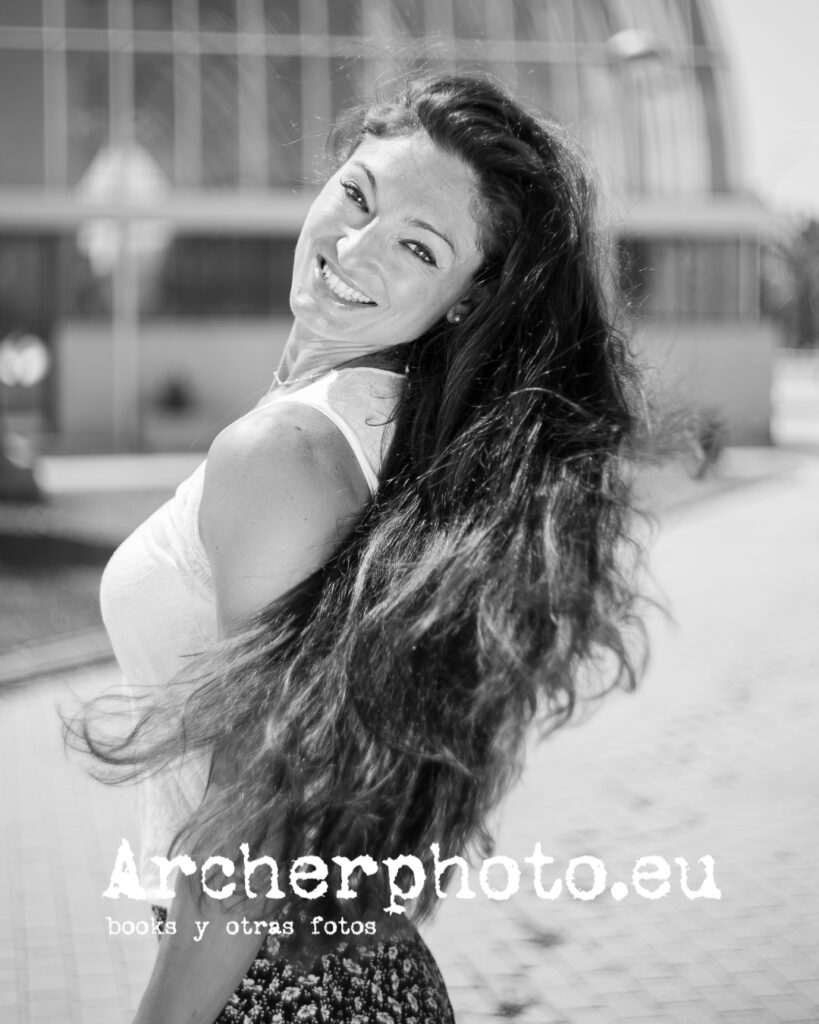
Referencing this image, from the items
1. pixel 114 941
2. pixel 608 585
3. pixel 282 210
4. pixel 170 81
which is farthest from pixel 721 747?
pixel 170 81

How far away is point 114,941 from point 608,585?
102 inches

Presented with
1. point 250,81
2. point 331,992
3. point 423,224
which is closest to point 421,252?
point 423,224

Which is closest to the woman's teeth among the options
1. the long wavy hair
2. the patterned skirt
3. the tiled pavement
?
the long wavy hair

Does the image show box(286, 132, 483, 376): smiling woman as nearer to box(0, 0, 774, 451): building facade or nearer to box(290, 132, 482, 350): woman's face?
box(290, 132, 482, 350): woman's face

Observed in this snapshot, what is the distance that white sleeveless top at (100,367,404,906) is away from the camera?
1.77 m

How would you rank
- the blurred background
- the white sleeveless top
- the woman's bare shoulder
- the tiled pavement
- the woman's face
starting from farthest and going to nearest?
the blurred background → the tiled pavement → the woman's face → the white sleeveless top → the woman's bare shoulder

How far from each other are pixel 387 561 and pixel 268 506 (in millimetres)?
161

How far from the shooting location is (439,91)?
190 centimetres

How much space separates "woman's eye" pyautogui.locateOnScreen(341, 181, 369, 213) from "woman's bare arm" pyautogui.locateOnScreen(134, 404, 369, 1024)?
40 centimetres

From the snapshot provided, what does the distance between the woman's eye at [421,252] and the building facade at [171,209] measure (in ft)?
78.2

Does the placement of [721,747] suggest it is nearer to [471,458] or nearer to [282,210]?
[471,458]

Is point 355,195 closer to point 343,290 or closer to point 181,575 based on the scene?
point 343,290

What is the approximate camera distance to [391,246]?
1.93 m

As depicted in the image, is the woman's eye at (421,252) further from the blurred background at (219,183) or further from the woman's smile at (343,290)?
the blurred background at (219,183)
